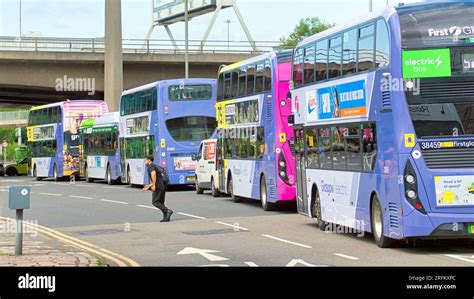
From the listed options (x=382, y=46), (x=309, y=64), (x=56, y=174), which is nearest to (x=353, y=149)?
(x=382, y=46)

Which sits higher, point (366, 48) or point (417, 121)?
point (366, 48)

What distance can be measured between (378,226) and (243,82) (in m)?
12.1

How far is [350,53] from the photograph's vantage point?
723 inches

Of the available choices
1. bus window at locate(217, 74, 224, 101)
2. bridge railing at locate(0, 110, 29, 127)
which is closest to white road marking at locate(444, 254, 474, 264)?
bus window at locate(217, 74, 224, 101)

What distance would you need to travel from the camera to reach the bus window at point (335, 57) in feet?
62.4

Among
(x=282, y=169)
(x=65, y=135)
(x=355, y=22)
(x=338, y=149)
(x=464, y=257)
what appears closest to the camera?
(x=464, y=257)

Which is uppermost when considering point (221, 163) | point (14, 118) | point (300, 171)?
point (14, 118)

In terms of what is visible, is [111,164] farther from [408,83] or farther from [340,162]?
[408,83]

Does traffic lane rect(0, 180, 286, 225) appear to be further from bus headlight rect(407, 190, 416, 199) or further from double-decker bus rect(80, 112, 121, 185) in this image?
bus headlight rect(407, 190, 416, 199)

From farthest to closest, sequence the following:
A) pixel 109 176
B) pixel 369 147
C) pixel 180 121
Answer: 1. pixel 109 176
2. pixel 180 121
3. pixel 369 147

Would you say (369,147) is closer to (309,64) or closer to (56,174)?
(309,64)

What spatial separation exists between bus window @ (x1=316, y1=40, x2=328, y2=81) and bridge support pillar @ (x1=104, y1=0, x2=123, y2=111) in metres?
37.7
